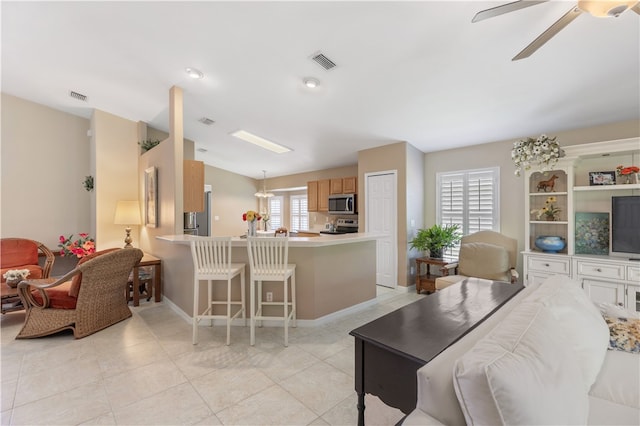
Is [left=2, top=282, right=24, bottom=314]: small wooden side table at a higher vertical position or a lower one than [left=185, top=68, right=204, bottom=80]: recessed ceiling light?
lower

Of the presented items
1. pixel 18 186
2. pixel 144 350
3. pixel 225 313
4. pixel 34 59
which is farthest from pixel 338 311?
pixel 18 186

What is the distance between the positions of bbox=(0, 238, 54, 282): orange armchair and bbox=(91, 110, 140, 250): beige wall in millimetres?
746

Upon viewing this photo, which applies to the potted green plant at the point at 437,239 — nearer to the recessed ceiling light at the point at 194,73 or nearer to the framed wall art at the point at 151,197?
the recessed ceiling light at the point at 194,73

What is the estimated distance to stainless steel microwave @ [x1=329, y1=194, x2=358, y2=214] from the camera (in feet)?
18.6

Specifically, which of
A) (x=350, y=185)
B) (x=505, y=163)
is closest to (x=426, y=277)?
(x=505, y=163)

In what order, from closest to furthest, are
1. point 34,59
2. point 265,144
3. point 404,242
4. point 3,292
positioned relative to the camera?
point 3,292 → point 34,59 → point 404,242 → point 265,144

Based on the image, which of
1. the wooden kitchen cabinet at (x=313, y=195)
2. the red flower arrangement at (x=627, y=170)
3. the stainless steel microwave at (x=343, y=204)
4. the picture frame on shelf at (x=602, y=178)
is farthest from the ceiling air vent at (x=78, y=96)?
the red flower arrangement at (x=627, y=170)

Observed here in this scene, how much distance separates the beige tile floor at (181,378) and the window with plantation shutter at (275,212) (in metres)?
5.60

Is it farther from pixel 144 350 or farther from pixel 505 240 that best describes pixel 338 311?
pixel 505 240

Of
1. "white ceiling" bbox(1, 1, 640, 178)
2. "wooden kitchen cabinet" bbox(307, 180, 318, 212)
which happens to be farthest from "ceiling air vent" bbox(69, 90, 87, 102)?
"wooden kitchen cabinet" bbox(307, 180, 318, 212)

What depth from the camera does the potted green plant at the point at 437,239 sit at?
4.27m

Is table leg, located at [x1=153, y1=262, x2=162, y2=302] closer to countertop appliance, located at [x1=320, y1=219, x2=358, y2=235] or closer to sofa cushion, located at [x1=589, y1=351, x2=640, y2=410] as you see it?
countertop appliance, located at [x1=320, y1=219, x2=358, y2=235]

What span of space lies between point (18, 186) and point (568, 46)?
7594 mm

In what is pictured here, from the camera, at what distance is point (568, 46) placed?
2.20 m
